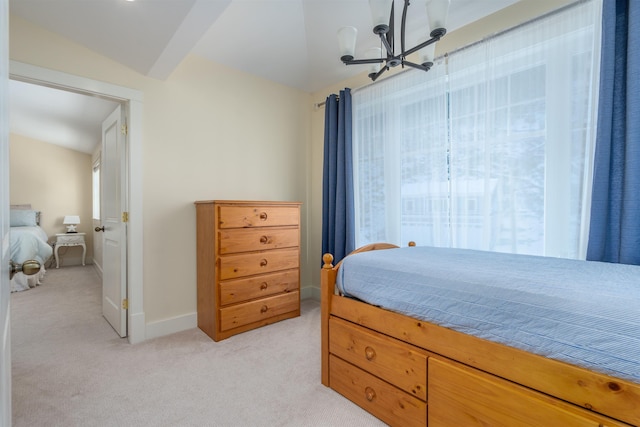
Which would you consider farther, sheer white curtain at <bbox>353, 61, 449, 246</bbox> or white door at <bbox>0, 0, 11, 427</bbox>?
sheer white curtain at <bbox>353, 61, 449, 246</bbox>

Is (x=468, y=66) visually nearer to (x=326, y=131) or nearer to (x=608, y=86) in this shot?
(x=608, y=86)

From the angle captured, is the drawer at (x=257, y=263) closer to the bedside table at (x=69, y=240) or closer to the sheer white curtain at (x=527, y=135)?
the sheer white curtain at (x=527, y=135)

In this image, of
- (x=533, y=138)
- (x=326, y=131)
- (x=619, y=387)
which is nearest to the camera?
(x=619, y=387)

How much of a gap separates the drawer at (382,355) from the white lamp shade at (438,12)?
1.51 meters

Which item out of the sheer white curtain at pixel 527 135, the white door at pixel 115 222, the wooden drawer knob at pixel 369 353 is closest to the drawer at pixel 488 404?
the wooden drawer knob at pixel 369 353

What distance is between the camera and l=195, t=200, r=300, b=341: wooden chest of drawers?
2.53 m

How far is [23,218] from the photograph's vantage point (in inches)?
211

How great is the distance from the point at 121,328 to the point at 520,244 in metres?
3.15

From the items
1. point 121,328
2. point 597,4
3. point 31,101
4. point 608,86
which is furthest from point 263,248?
point 31,101

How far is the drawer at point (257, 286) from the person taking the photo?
2566 millimetres

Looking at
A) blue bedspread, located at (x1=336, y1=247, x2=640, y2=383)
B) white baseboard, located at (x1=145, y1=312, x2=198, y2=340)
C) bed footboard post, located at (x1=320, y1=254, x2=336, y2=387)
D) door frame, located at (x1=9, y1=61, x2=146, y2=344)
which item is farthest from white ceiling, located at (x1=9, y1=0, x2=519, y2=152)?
white baseboard, located at (x1=145, y1=312, x2=198, y2=340)

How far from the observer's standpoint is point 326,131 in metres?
3.32

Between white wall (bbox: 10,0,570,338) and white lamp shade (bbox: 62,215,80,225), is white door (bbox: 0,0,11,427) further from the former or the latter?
white lamp shade (bbox: 62,215,80,225)

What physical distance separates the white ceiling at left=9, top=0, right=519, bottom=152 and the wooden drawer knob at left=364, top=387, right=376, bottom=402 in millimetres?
2199
